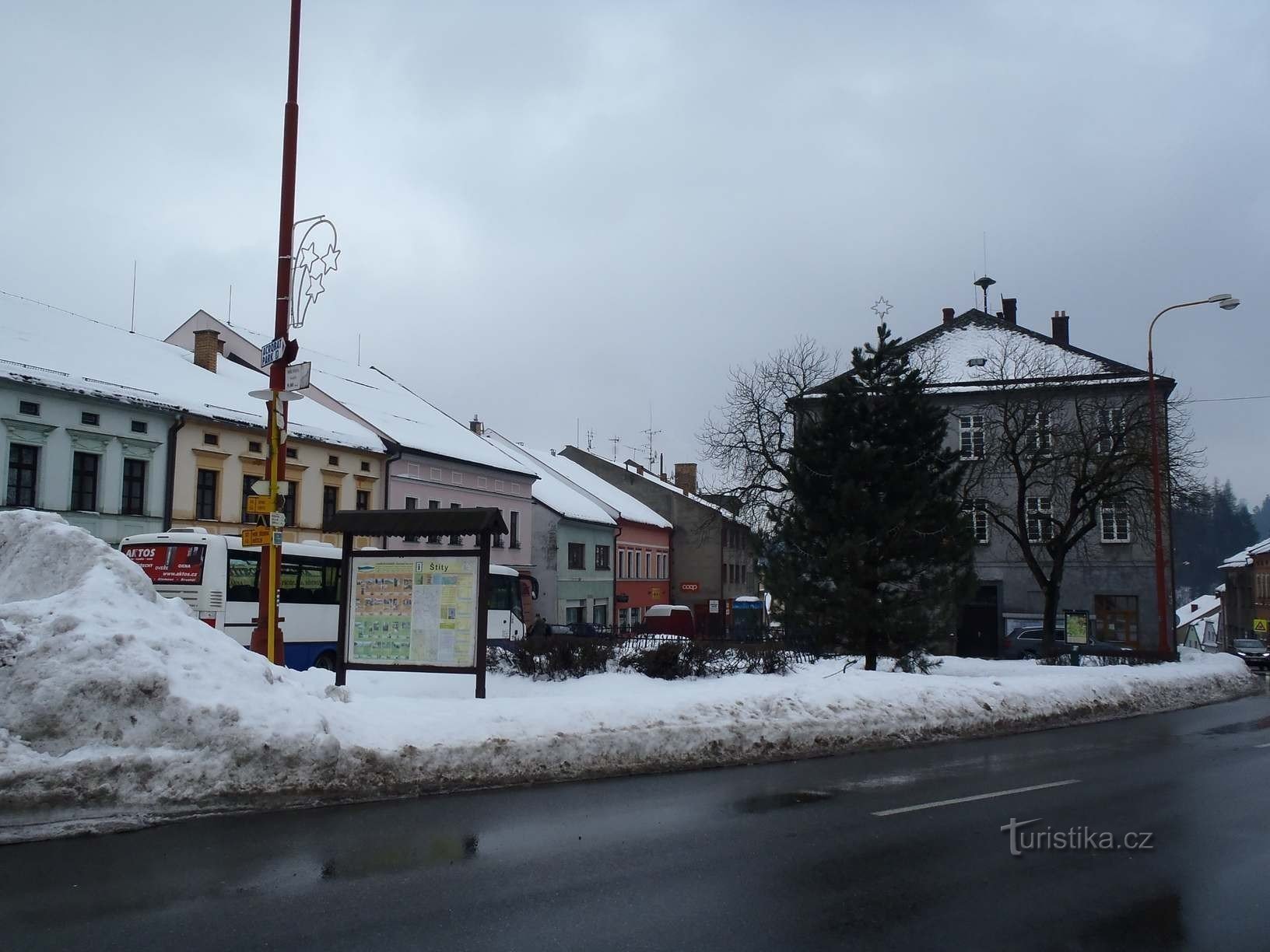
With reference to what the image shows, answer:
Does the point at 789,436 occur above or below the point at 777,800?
above

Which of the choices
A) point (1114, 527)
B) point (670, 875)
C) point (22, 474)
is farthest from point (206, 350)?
point (1114, 527)

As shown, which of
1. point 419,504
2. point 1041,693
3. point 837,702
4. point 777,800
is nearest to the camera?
point 777,800

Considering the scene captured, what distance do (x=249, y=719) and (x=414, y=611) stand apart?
14.0 feet

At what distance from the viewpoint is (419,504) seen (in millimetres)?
41594

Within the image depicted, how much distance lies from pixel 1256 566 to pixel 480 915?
311 ft

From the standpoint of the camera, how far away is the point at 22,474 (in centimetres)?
2820

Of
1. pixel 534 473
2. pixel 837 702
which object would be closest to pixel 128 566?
pixel 837 702

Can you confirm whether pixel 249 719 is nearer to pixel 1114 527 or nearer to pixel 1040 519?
pixel 1040 519

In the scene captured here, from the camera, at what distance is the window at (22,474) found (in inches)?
1097

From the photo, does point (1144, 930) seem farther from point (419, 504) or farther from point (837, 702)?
point (419, 504)

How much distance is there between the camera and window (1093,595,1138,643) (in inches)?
1751

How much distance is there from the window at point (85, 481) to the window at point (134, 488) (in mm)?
783

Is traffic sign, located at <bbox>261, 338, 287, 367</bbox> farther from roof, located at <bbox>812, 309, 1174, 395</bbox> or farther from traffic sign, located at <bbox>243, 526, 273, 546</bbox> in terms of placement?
roof, located at <bbox>812, 309, 1174, 395</bbox>

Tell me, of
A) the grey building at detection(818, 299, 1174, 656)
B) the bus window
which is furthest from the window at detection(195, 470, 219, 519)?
the grey building at detection(818, 299, 1174, 656)
